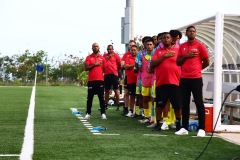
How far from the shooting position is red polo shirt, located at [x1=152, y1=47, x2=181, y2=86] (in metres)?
11.6

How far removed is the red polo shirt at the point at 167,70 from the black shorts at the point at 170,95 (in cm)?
9

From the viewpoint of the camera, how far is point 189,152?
340 inches

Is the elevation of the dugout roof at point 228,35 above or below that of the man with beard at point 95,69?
above

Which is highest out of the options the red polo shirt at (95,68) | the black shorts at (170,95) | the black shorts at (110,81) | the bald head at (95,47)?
the bald head at (95,47)

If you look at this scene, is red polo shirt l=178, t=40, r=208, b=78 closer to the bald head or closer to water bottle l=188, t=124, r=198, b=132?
water bottle l=188, t=124, r=198, b=132

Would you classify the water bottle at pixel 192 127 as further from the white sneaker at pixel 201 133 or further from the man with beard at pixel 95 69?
the man with beard at pixel 95 69

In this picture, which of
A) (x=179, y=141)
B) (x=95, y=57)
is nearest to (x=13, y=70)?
(x=95, y=57)

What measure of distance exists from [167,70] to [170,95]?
51cm

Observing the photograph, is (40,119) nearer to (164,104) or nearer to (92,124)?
(92,124)

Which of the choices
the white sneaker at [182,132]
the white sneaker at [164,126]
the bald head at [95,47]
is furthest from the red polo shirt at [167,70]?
the bald head at [95,47]

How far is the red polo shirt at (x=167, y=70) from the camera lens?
38.1 ft


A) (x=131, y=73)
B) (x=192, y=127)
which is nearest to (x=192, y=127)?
(x=192, y=127)

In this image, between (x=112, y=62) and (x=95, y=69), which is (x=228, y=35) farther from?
(x=112, y=62)

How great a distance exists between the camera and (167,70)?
11594 mm
